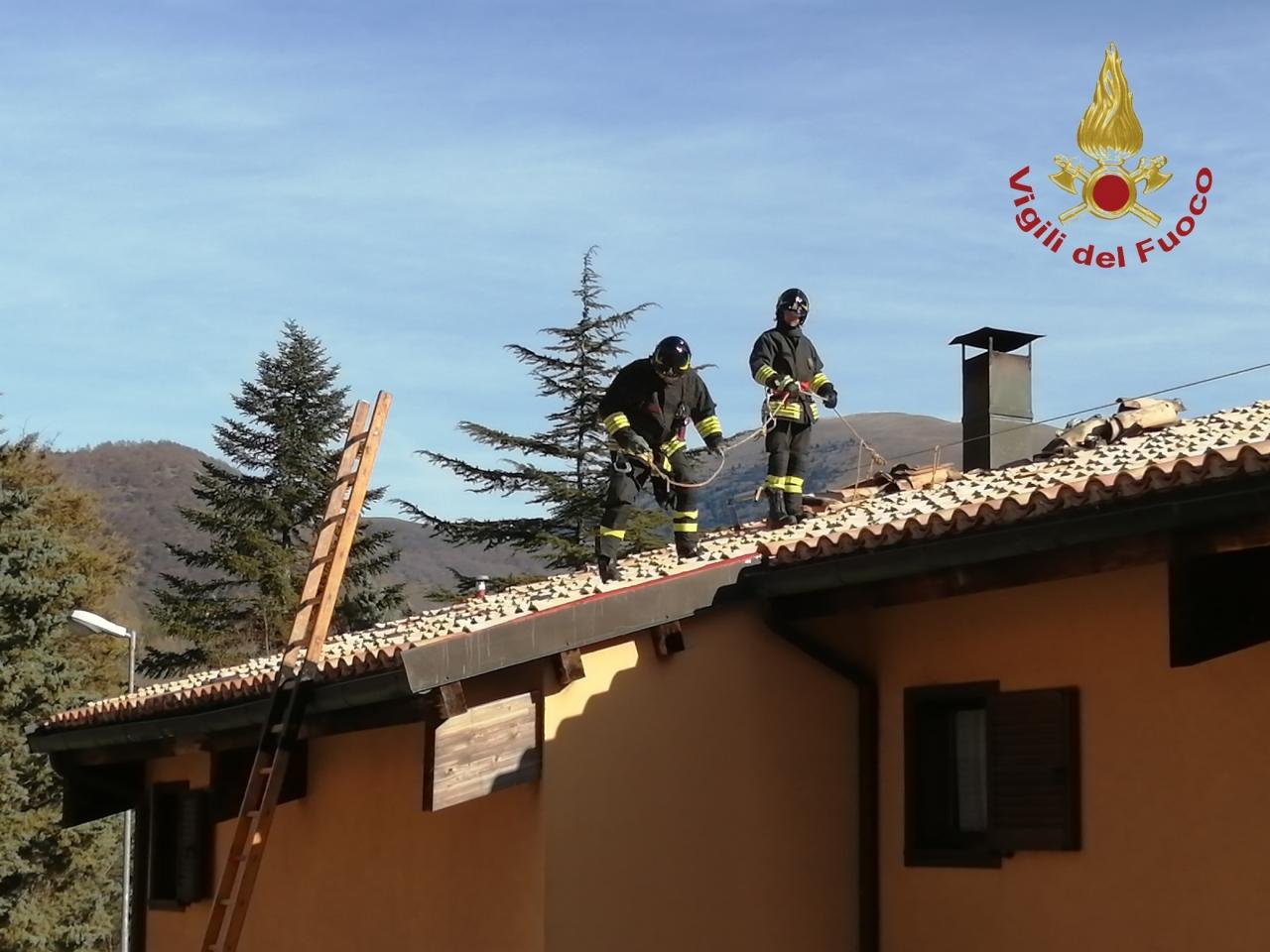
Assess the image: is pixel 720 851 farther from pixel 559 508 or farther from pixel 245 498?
pixel 245 498

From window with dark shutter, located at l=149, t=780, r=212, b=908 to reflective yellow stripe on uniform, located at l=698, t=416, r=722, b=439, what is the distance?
16.7 feet

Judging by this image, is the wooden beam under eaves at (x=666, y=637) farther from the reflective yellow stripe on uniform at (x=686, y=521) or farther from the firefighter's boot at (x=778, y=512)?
the firefighter's boot at (x=778, y=512)

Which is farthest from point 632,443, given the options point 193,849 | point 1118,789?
point 193,849

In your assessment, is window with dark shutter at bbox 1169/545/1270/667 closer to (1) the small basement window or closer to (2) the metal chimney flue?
(1) the small basement window

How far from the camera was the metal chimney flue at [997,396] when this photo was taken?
17.6 metres

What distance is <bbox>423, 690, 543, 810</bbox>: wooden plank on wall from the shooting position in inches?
403

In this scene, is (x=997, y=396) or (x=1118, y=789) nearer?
(x=1118, y=789)

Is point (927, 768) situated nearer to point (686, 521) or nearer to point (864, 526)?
point (864, 526)


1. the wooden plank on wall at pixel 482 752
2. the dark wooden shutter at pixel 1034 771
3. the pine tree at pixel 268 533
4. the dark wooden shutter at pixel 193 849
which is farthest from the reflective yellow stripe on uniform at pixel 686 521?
the pine tree at pixel 268 533

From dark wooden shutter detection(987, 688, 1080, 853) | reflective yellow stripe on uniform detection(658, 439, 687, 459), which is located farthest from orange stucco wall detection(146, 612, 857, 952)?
reflective yellow stripe on uniform detection(658, 439, 687, 459)

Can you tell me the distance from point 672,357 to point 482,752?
12.1 ft

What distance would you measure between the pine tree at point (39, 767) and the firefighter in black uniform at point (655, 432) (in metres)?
19.4

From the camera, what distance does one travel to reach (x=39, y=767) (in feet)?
102

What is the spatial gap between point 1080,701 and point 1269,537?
1954 millimetres
